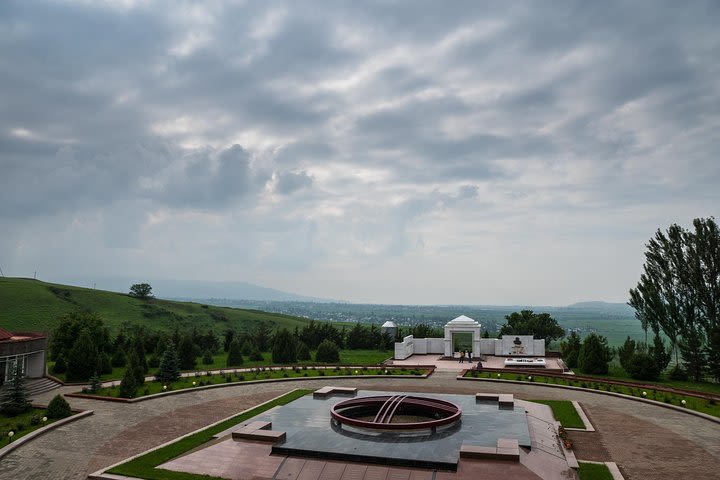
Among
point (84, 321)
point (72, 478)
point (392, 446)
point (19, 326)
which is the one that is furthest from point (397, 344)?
point (19, 326)

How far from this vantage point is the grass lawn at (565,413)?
21.0 m

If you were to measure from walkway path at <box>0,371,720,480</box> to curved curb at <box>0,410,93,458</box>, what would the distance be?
0.30 meters

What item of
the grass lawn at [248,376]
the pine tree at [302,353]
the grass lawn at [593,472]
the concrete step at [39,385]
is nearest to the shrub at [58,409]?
the grass lawn at [248,376]

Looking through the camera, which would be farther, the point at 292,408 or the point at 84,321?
the point at 84,321

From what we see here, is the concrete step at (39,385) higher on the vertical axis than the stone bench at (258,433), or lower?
lower

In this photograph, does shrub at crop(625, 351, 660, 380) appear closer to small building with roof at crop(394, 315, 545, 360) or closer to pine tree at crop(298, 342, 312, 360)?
small building with roof at crop(394, 315, 545, 360)

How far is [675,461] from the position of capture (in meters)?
16.7

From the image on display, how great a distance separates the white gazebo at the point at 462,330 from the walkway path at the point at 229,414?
41.6 feet

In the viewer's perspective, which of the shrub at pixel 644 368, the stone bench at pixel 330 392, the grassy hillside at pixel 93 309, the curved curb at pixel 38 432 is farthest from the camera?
the grassy hillside at pixel 93 309

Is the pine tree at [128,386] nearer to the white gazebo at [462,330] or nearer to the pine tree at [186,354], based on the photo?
the pine tree at [186,354]

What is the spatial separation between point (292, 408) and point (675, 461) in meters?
14.4

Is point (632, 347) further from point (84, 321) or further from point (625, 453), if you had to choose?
point (84, 321)

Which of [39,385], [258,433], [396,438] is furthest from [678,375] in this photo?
[39,385]

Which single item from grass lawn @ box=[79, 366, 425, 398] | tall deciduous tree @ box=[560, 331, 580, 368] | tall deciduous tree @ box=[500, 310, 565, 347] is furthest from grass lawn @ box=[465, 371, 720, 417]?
tall deciduous tree @ box=[500, 310, 565, 347]
